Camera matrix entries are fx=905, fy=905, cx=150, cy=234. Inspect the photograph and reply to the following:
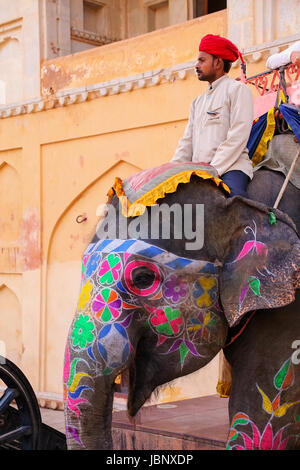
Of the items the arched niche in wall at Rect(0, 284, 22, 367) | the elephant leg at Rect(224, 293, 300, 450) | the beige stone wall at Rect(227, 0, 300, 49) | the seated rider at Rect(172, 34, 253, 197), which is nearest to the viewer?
the elephant leg at Rect(224, 293, 300, 450)

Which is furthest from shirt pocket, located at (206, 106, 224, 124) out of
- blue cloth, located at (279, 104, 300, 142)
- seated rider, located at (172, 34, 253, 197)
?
blue cloth, located at (279, 104, 300, 142)

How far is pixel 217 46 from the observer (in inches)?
139

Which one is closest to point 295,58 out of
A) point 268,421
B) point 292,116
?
point 292,116

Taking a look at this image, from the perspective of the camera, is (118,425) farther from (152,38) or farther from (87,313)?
(152,38)

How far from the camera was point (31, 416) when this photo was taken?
4.89m

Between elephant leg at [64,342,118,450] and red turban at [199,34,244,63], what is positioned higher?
red turban at [199,34,244,63]

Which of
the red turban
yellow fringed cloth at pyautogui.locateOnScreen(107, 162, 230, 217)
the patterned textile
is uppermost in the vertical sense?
the red turban

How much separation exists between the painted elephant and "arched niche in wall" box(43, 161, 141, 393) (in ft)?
19.2

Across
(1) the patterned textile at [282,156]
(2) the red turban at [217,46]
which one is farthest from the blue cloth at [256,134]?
(2) the red turban at [217,46]

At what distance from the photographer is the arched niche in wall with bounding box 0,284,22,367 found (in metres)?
9.91

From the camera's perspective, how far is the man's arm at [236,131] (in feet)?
11.1

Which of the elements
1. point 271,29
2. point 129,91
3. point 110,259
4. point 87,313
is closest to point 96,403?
point 87,313

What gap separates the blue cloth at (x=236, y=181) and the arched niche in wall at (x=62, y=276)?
573 centimetres

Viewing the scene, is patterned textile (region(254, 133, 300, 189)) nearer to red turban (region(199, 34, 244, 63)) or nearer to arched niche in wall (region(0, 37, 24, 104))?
red turban (region(199, 34, 244, 63))
